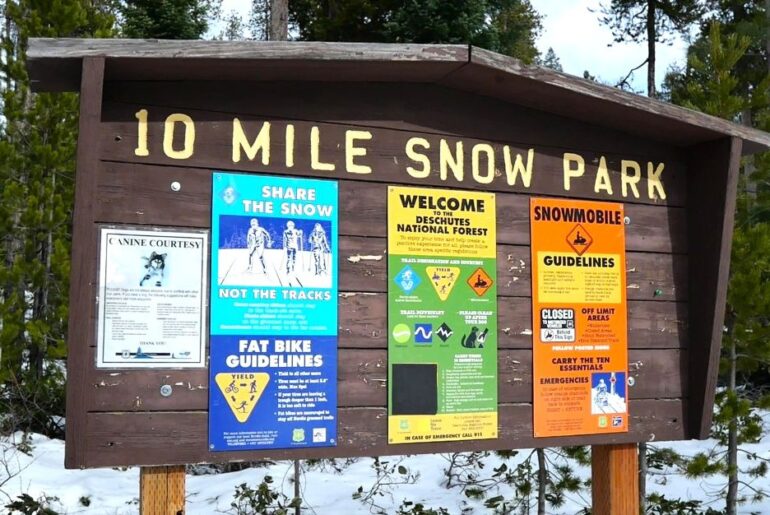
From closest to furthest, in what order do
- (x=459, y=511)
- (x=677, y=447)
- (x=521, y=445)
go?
(x=521, y=445)
(x=459, y=511)
(x=677, y=447)

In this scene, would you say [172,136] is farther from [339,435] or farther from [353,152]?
[339,435]

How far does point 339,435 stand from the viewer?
3.15m

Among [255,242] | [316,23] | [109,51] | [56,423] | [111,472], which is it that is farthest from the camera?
[316,23]

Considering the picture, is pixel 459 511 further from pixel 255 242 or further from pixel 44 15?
pixel 44 15

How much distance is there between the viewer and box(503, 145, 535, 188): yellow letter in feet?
11.8

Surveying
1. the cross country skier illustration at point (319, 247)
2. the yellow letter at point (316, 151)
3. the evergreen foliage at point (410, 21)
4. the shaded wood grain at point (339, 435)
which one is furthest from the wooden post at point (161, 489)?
the evergreen foliage at point (410, 21)

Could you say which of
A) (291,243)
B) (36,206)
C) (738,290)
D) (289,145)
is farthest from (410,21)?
(291,243)

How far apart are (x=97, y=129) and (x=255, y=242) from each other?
712mm

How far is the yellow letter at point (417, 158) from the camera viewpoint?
11.1 feet

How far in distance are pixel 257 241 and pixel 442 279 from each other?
2.70 ft

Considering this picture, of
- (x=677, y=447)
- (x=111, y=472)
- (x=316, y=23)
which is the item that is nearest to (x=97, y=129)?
(x=111, y=472)

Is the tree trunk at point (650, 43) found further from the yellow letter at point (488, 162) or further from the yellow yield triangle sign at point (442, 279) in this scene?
the yellow yield triangle sign at point (442, 279)

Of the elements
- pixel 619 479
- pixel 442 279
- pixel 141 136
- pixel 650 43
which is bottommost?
pixel 619 479

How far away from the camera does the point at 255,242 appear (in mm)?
3057
